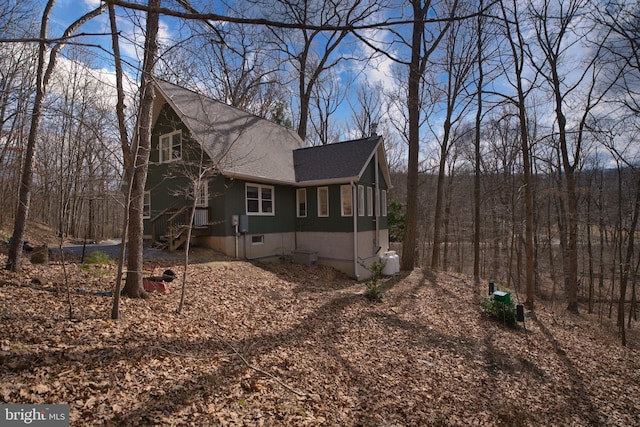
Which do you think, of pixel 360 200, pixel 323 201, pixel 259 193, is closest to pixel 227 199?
pixel 259 193

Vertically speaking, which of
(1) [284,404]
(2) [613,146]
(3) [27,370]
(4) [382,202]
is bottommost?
(1) [284,404]

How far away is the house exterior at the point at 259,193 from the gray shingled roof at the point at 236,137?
50 millimetres

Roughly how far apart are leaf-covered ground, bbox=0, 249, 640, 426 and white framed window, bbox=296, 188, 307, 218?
585cm

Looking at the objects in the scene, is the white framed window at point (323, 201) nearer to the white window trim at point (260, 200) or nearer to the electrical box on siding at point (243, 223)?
the white window trim at point (260, 200)

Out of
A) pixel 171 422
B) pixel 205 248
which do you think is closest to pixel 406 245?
pixel 205 248

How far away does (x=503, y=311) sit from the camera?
8734mm

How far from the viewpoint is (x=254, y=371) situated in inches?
165

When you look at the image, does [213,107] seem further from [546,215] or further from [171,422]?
[546,215]

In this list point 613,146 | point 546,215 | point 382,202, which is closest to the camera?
point 613,146

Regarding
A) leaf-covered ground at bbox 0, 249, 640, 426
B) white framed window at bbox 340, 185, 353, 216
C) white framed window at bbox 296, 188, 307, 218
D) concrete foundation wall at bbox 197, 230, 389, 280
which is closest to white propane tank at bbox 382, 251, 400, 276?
concrete foundation wall at bbox 197, 230, 389, 280

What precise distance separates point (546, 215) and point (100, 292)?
29.0 m

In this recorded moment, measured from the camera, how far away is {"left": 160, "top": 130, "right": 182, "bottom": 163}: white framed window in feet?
41.7

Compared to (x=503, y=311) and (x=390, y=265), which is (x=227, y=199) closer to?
(x=390, y=265)

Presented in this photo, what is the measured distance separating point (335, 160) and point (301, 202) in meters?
2.54
